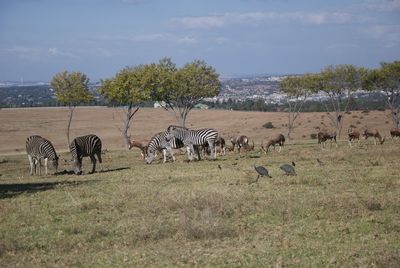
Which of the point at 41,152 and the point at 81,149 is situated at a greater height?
the point at 81,149

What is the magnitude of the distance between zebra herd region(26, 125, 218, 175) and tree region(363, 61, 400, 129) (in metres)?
28.8

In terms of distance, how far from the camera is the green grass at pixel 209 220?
35.4ft

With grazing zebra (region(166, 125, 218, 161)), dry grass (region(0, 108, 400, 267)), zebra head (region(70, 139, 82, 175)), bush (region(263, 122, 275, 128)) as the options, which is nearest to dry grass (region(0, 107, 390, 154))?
bush (region(263, 122, 275, 128))

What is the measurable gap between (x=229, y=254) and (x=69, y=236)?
163 inches

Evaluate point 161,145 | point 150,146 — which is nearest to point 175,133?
point 161,145

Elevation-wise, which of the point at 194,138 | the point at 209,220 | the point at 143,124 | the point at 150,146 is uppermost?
the point at 194,138

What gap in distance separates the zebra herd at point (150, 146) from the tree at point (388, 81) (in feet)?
94.3

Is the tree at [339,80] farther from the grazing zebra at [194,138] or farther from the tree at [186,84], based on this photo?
the grazing zebra at [194,138]

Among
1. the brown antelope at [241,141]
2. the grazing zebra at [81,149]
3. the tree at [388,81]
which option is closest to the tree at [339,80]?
the tree at [388,81]

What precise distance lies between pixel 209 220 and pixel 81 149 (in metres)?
15.5

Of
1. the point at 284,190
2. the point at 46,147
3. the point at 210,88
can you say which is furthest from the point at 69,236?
the point at 210,88

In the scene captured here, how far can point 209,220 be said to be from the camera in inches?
512

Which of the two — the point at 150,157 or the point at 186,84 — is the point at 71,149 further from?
the point at 186,84

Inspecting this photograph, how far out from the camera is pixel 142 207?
619 inches
